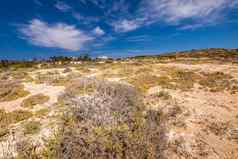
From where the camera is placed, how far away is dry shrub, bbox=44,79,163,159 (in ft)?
19.4

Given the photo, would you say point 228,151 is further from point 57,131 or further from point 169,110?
point 57,131

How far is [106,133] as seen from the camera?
21.7 feet

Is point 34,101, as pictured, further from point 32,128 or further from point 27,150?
point 27,150

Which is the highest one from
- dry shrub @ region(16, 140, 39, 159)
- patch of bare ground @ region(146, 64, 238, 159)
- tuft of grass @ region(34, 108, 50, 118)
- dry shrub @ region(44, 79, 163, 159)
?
dry shrub @ region(44, 79, 163, 159)

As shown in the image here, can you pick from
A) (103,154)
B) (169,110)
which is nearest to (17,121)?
(103,154)

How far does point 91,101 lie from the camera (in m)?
8.95

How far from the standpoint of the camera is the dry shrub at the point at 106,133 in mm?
5925

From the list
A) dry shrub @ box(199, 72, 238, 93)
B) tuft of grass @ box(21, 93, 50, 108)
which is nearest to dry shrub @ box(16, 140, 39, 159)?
tuft of grass @ box(21, 93, 50, 108)

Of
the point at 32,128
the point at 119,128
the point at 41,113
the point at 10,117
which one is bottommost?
the point at 10,117

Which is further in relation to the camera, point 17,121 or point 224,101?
point 224,101

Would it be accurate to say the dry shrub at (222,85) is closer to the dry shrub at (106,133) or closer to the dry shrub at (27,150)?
the dry shrub at (106,133)

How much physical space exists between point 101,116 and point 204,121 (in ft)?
17.0

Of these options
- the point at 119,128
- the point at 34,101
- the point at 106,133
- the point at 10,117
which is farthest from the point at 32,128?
the point at 34,101

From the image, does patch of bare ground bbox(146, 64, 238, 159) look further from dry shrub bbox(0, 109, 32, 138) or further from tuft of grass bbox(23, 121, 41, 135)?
dry shrub bbox(0, 109, 32, 138)
